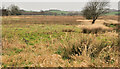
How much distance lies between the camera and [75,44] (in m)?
4.86

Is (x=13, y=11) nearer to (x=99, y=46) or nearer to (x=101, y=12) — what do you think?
(x=101, y=12)

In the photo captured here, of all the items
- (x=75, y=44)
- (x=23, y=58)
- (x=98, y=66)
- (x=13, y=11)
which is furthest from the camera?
(x=13, y=11)

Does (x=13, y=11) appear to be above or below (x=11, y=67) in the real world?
above

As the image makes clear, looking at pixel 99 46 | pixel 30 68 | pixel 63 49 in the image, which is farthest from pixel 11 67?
pixel 99 46

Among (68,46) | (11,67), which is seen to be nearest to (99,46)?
(68,46)

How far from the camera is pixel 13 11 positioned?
86.4m

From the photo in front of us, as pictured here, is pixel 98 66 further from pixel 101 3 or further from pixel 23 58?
pixel 101 3

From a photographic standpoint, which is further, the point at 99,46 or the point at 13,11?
the point at 13,11

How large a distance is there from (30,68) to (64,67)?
3.96 feet

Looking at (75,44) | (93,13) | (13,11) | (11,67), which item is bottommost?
(11,67)

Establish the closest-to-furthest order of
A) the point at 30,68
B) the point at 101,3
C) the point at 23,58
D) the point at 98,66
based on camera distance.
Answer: the point at 98,66 → the point at 30,68 → the point at 23,58 → the point at 101,3

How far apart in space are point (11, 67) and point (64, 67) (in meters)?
1.90

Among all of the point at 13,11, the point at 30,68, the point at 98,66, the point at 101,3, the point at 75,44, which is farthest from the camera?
the point at 13,11

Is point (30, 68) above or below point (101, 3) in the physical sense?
below
